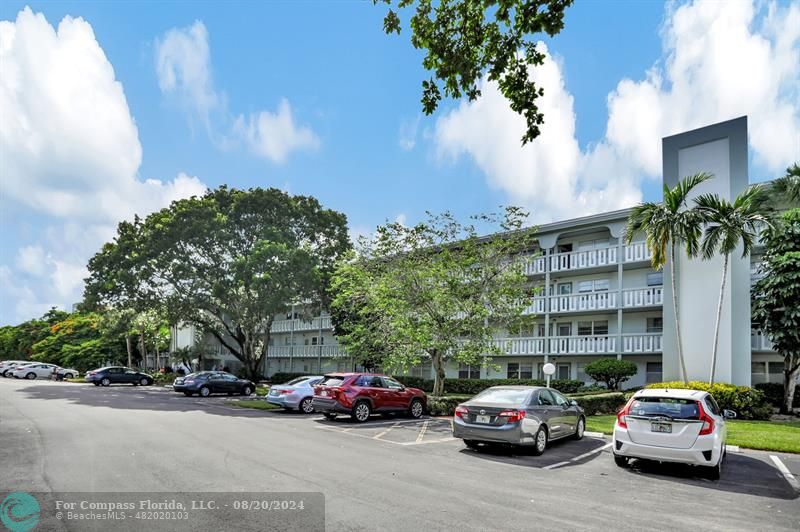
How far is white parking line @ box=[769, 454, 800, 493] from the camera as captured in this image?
9.55 metres

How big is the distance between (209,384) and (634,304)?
2376 centimetres

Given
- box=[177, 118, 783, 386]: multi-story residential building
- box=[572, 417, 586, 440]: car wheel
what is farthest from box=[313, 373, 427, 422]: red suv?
box=[572, 417, 586, 440]: car wheel

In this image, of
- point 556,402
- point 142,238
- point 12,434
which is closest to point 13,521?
point 12,434

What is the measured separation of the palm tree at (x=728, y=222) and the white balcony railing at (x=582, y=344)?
6.17m

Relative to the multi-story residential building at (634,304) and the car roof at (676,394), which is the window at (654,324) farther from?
the car roof at (676,394)

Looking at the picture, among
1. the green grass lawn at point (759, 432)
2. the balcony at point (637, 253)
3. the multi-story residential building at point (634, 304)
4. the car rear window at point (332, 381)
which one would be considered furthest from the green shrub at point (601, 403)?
the car rear window at point (332, 381)

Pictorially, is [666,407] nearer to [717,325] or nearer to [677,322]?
[677,322]

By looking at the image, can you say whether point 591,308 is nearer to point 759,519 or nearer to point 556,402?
point 556,402

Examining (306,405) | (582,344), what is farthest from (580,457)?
(582,344)

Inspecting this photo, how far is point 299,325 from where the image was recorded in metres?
49.9

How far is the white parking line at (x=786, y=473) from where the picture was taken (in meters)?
9.55

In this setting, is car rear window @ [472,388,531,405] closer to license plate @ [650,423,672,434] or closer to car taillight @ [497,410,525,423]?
car taillight @ [497,410,525,423]

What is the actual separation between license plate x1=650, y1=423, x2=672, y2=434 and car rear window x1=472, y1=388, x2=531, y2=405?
276cm

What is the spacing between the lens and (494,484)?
891 centimetres
